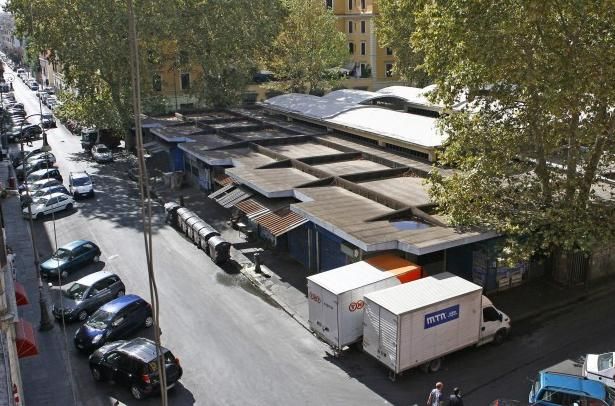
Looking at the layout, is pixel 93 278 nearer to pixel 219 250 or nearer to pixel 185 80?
pixel 219 250

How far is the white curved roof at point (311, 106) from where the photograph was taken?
4516 cm

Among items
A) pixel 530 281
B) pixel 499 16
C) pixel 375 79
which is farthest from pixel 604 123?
pixel 375 79

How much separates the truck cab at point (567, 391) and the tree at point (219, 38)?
44870mm

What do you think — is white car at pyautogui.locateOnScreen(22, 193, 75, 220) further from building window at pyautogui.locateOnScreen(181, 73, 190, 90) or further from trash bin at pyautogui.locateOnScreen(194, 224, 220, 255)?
building window at pyautogui.locateOnScreen(181, 73, 190, 90)

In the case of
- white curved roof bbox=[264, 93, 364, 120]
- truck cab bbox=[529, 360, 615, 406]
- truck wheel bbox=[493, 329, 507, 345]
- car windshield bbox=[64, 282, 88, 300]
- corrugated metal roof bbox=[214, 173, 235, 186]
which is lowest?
truck wheel bbox=[493, 329, 507, 345]

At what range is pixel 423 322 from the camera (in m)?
18.5

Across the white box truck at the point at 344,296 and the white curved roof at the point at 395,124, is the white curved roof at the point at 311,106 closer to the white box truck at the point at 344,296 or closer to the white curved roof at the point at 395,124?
the white curved roof at the point at 395,124

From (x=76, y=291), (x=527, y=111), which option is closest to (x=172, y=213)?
(x=76, y=291)

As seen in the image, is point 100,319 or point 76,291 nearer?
point 100,319

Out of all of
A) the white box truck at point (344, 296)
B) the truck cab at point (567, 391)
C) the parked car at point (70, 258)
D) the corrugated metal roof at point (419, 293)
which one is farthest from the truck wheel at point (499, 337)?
the parked car at point (70, 258)

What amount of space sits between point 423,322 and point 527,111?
9473 mm

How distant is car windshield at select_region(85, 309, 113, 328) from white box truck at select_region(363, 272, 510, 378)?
9548 millimetres

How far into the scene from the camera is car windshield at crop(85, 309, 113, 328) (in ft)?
71.9

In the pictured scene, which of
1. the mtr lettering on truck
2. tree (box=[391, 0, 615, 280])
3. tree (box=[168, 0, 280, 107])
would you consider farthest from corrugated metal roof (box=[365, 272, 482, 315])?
→ tree (box=[168, 0, 280, 107])
